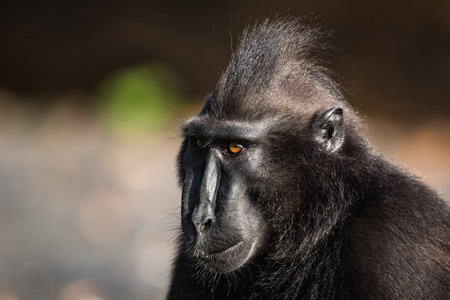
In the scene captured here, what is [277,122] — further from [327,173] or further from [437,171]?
[437,171]

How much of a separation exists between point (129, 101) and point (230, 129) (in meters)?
5.52

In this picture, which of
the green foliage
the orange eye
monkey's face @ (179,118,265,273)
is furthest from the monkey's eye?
the green foliage

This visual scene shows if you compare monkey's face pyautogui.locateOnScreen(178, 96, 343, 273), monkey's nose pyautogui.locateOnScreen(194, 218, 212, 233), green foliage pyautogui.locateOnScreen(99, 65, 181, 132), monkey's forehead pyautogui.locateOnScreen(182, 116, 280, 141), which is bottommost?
monkey's nose pyautogui.locateOnScreen(194, 218, 212, 233)

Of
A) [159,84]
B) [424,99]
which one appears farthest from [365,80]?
[159,84]

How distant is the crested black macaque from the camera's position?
5.71 metres

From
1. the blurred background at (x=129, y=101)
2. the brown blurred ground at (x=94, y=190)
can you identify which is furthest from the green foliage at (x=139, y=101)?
the brown blurred ground at (x=94, y=190)

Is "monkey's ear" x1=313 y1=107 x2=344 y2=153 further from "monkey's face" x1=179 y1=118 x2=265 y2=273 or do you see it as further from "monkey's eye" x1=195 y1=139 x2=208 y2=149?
"monkey's eye" x1=195 y1=139 x2=208 y2=149

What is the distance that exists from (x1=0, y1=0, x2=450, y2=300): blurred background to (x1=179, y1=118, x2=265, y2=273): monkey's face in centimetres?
531

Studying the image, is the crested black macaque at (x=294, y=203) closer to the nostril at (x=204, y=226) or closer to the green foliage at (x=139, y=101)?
the nostril at (x=204, y=226)

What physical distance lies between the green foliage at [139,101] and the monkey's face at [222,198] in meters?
5.31

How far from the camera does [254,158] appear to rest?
592 cm

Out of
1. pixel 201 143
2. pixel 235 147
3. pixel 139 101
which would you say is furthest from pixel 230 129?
pixel 139 101

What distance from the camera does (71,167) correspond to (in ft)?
37.8

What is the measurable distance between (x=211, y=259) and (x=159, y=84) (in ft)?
19.3
